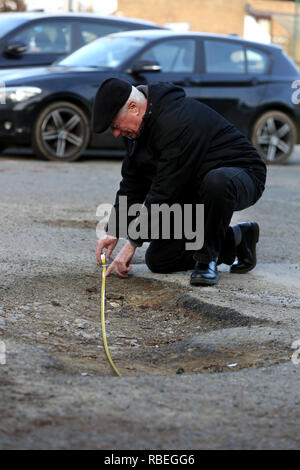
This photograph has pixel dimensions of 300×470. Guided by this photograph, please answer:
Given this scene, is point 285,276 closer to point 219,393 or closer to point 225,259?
point 225,259

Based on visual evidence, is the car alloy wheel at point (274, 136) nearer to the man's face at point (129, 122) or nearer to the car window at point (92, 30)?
the car window at point (92, 30)

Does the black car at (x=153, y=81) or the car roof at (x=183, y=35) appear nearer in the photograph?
the black car at (x=153, y=81)

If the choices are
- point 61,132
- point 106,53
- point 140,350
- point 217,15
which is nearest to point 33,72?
point 61,132

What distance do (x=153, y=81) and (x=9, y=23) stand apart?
2.51m

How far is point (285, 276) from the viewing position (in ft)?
17.6

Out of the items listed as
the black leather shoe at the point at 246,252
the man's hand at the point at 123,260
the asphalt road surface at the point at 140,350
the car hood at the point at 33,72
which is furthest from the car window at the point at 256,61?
the man's hand at the point at 123,260

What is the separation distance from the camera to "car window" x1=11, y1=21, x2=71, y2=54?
1149cm

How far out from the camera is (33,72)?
10.4 meters

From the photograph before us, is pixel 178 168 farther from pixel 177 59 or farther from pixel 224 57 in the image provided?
pixel 224 57

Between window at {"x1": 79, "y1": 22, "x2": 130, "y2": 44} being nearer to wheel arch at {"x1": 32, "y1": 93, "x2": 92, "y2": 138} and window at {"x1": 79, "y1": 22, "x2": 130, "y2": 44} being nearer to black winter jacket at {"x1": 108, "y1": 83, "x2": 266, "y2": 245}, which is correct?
wheel arch at {"x1": 32, "y1": 93, "x2": 92, "y2": 138}

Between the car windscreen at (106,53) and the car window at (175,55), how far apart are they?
0.22 metres

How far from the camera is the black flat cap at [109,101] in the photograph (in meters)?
4.33
